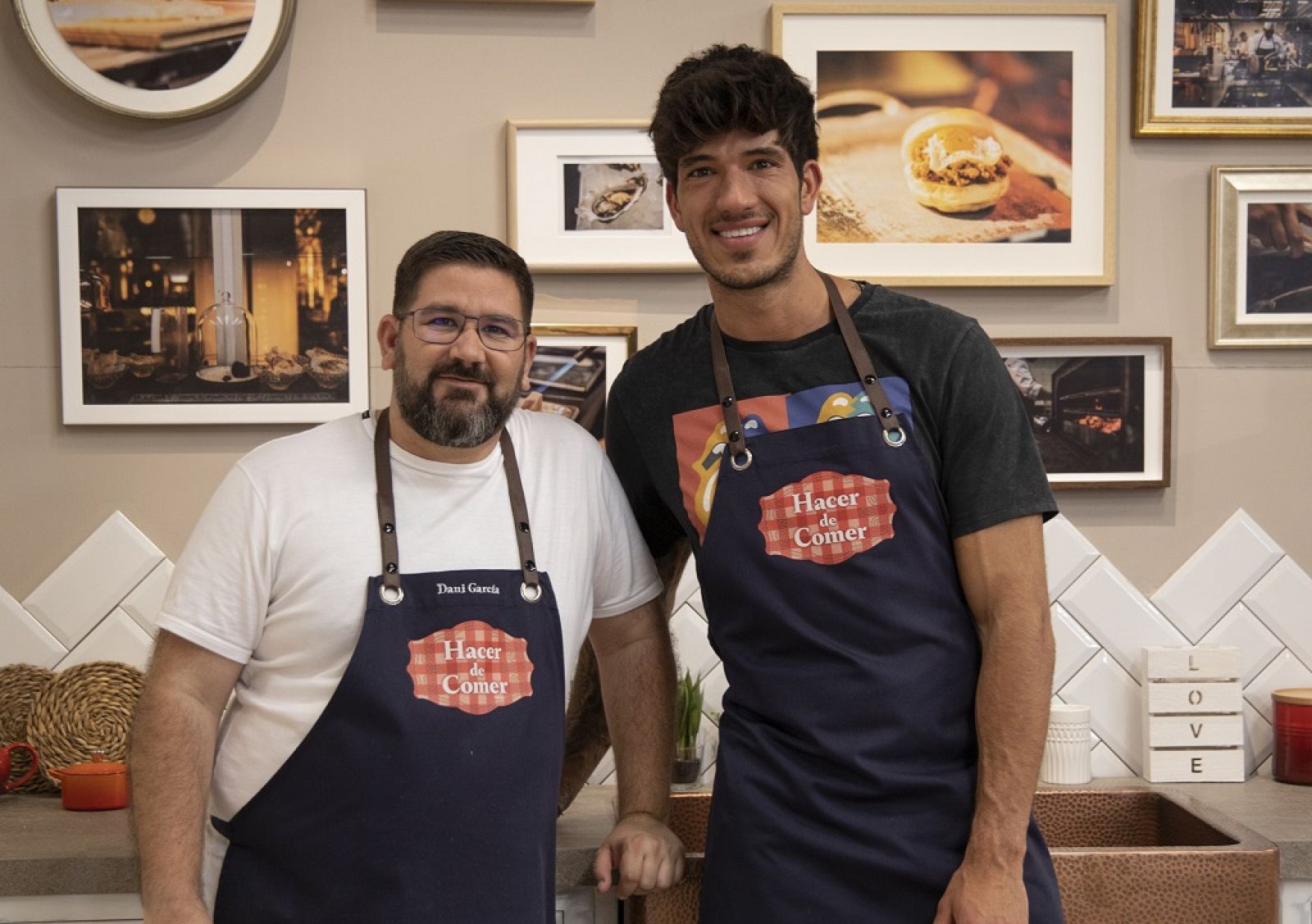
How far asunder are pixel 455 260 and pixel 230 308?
2.81 feet

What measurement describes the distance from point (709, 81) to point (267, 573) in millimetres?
767

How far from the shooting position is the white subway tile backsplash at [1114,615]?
238 cm

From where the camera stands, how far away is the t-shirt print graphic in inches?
60.1

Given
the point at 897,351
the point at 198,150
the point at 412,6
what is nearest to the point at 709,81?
the point at 897,351

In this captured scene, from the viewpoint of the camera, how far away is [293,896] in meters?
1.50

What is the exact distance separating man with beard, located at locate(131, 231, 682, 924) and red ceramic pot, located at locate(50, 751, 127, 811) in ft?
1.82

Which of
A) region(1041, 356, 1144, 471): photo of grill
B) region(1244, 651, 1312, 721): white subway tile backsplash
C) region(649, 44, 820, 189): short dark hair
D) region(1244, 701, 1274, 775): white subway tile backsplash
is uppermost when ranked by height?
region(649, 44, 820, 189): short dark hair

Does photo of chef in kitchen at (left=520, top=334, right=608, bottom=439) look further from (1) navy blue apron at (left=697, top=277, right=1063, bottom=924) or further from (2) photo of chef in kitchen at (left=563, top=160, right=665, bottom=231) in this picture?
(1) navy blue apron at (left=697, top=277, right=1063, bottom=924)

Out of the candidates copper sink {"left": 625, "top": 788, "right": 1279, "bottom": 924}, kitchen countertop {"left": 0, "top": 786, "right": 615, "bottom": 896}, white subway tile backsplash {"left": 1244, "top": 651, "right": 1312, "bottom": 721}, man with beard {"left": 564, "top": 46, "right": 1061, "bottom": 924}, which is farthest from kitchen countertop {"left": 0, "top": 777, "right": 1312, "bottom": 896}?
man with beard {"left": 564, "top": 46, "right": 1061, "bottom": 924}

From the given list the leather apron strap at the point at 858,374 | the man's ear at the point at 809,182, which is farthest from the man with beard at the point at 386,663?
the man's ear at the point at 809,182

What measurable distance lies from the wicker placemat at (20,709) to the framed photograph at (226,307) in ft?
1.49

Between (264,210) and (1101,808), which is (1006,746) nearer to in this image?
(1101,808)

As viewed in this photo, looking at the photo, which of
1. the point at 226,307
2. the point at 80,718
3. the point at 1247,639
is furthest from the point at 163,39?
the point at 1247,639

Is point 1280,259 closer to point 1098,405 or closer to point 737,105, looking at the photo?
point 1098,405
